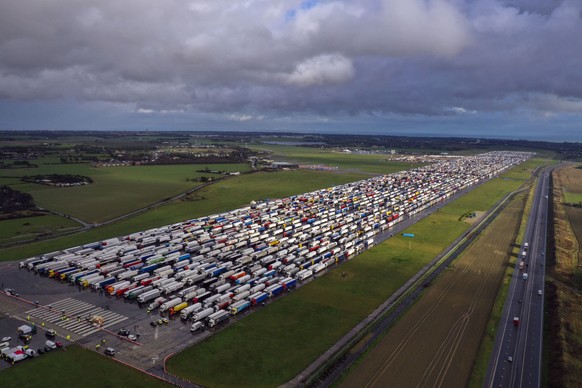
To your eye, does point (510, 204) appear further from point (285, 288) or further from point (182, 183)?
point (182, 183)

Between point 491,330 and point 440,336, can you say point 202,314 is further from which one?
point 491,330

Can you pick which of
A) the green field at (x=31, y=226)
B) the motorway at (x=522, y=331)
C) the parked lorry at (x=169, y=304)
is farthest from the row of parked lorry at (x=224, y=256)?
the motorway at (x=522, y=331)

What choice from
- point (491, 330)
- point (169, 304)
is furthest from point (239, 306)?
point (491, 330)

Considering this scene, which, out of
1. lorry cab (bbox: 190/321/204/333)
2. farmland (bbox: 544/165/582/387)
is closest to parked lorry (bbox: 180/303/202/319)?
lorry cab (bbox: 190/321/204/333)

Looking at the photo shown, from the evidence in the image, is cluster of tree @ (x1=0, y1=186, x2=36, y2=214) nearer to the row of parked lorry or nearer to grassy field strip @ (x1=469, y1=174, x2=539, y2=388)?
the row of parked lorry

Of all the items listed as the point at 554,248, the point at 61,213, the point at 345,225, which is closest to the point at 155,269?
the point at 345,225

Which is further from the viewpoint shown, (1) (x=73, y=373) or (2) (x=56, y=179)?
(2) (x=56, y=179)

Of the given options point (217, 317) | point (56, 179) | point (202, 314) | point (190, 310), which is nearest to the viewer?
point (217, 317)
